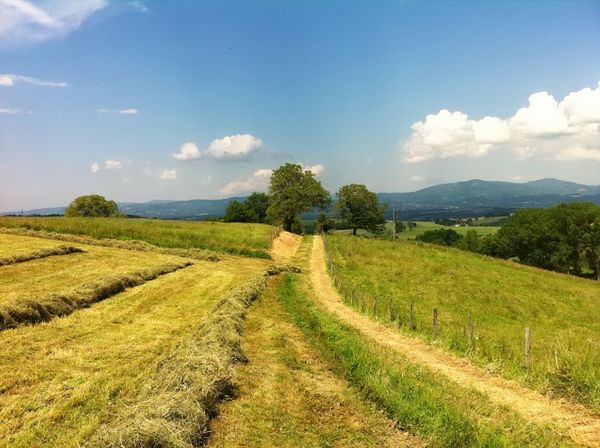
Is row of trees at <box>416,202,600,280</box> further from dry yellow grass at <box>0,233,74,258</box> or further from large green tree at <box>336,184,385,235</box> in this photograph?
dry yellow grass at <box>0,233,74,258</box>

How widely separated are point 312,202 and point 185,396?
230ft

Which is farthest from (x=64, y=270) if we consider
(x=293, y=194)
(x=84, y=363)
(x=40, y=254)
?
(x=293, y=194)

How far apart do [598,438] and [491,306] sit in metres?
26.3

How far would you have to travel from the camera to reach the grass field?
26.6ft

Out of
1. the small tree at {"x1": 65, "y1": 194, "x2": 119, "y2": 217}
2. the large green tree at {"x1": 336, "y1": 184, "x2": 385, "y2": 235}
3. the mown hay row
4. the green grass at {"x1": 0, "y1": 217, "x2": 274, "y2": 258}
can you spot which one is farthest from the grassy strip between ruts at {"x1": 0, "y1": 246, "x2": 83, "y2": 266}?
the small tree at {"x1": 65, "y1": 194, "x2": 119, "y2": 217}

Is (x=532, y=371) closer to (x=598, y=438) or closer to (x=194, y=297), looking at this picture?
(x=598, y=438)

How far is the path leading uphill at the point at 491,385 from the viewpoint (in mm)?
10203

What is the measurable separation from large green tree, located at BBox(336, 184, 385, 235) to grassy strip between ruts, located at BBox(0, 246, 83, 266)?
2369 inches

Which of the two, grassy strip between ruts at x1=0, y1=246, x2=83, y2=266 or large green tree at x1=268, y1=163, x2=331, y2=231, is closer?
grassy strip between ruts at x1=0, y1=246, x2=83, y2=266

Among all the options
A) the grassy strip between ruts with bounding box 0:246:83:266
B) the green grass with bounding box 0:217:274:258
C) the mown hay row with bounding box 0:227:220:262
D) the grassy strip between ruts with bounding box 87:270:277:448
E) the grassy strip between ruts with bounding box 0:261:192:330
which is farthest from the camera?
the green grass with bounding box 0:217:274:258

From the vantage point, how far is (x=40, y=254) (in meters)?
25.6

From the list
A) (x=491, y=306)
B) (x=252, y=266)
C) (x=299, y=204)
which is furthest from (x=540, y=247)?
(x=252, y=266)

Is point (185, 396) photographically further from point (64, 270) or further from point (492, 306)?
point (492, 306)

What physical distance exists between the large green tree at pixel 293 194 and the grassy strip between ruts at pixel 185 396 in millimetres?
63055
